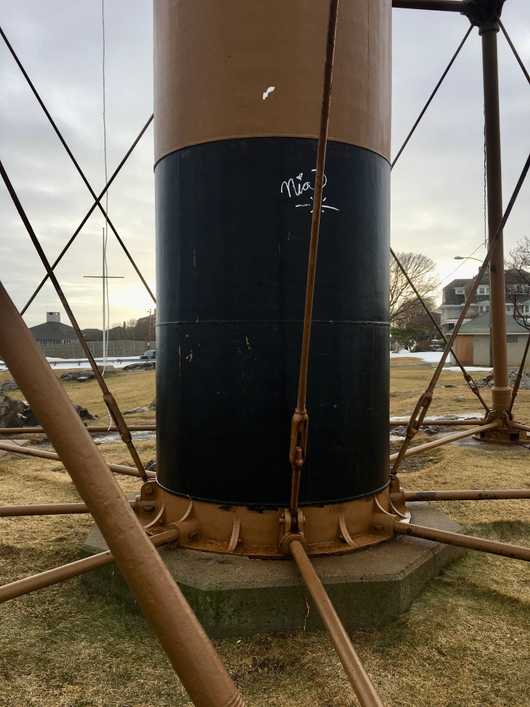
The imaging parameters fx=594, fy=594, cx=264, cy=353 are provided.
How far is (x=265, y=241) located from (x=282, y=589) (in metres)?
1.86

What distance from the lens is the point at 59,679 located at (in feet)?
9.13

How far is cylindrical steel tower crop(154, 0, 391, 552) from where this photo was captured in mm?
3260

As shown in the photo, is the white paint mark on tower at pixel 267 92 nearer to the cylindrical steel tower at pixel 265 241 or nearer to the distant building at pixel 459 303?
the cylindrical steel tower at pixel 265 241

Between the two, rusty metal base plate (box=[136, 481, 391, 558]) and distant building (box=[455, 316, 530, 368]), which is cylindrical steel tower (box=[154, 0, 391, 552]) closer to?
rusty metal base plate (box=[136, 481, 391, 558])

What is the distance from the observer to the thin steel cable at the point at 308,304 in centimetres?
242

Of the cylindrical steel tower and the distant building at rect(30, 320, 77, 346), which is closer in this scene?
the cylindrical steel tower

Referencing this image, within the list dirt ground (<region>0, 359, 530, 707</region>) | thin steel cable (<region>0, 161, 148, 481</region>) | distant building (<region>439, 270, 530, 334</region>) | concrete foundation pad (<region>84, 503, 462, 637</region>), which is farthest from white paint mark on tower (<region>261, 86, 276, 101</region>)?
distant building (<region>439, 270, 530, 334</region>)

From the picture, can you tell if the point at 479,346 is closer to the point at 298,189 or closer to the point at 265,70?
the point at 298,189

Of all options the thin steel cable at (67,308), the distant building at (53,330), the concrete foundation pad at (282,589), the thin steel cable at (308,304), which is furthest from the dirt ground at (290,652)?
the distant building at (53,330)

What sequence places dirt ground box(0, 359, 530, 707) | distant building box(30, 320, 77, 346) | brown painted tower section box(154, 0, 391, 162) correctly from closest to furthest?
dirt ground box(0, 359, 530, 707) < brown painted tower section box(154, 0, 391, 162) < distant building box(30, 320, 77, 346)

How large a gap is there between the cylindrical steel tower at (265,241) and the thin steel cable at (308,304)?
0.25 metres

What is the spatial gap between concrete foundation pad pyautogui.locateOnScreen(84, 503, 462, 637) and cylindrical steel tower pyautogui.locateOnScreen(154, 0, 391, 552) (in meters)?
0.35

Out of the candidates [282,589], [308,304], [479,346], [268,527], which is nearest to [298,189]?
[308,304]

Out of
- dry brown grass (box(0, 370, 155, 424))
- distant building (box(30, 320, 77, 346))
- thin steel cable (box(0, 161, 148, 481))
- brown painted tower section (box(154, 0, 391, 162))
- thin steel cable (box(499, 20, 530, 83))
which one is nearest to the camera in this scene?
thin steel cable (box(0, 161, 148, 481))
